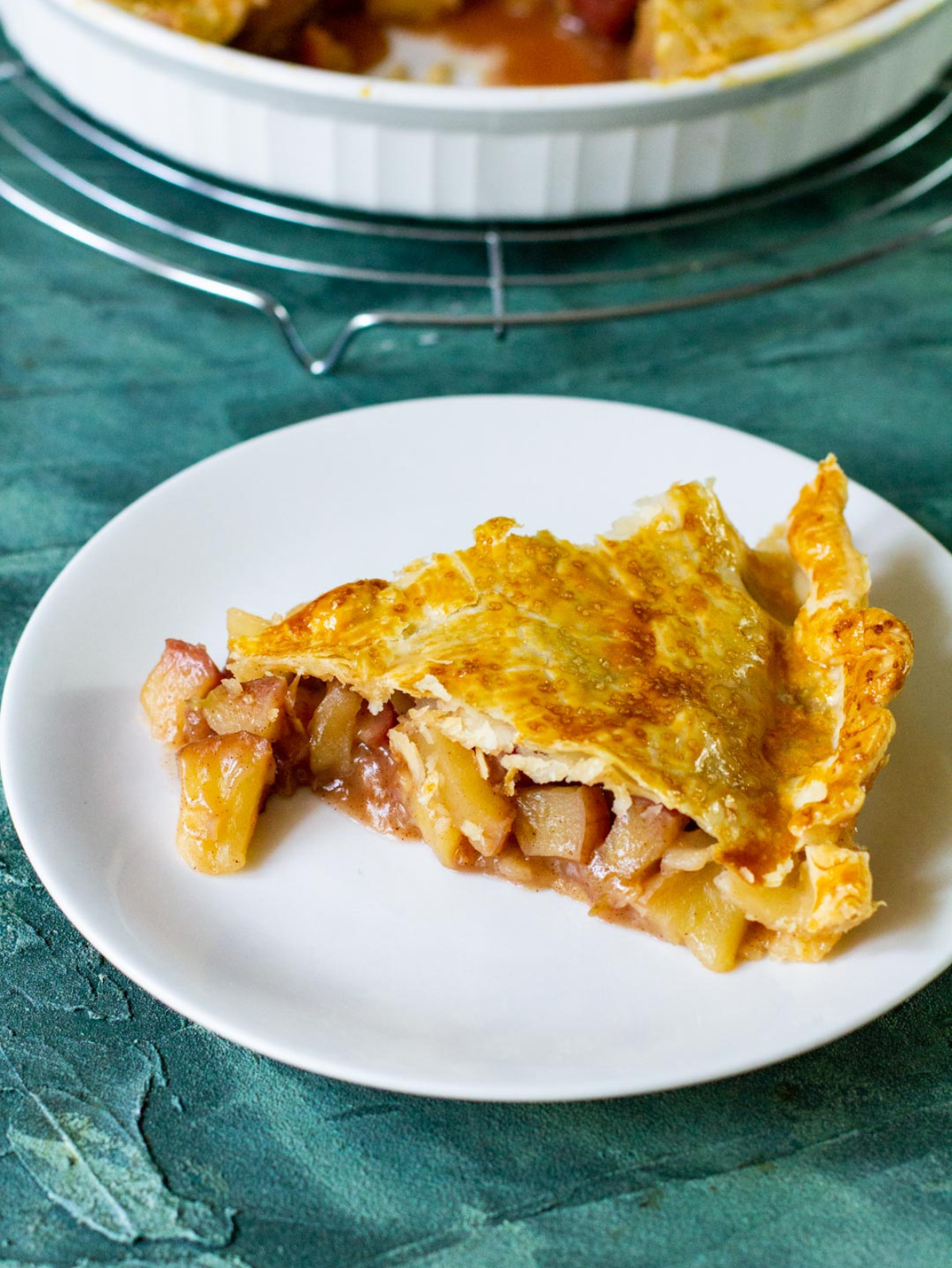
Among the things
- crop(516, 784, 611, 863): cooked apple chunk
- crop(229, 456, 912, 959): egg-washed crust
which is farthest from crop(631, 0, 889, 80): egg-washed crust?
crop(516, 784, 611, 863): cooked apple chunk

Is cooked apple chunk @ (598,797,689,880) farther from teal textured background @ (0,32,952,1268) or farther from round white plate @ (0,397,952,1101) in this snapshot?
teal textured background @ (0,32,952,1268)

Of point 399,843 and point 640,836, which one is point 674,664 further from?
point 399,843

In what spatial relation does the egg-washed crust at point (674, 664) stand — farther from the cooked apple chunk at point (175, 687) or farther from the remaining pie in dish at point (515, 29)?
the remaining pie in dish at point (515, 29)

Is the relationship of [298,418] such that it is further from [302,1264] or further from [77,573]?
[302,1264]

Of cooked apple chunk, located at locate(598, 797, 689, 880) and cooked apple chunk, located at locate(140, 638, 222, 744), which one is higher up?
cooked apple chunk, located at locate(598, 797, 689, 880)

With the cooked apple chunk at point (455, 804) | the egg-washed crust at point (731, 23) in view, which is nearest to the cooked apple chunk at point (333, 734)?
the cooked apple chunk at point (455, 804)

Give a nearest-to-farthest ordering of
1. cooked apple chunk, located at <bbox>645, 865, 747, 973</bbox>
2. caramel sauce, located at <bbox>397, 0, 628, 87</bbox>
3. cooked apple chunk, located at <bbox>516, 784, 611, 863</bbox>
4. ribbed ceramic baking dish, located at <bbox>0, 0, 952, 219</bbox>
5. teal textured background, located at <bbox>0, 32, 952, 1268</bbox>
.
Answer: teal textured background, located at <bbox>0, 32, 952, 1268</bbox>, cooked apple chunk, located at <bbox>645, 865, 747, 973</bbox>, cooked apple chunk, located at <bbox>516, 784, 611, 863</bbox>, ribbed ceramic baking dish, located at <bbox>0, 0, 952, 219</bbox>, caramel sauce, located at <bbox>397, 0, 628, 87</bbox>
